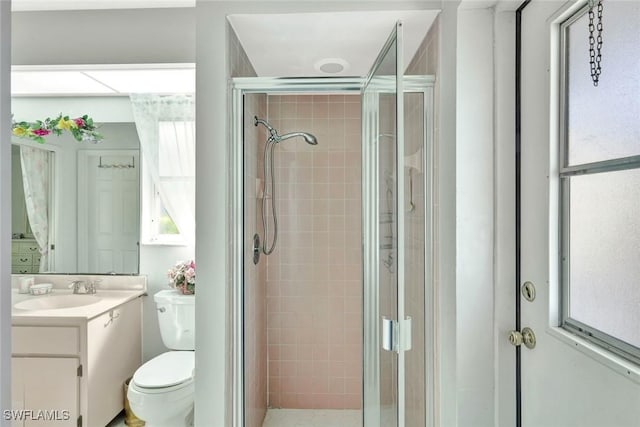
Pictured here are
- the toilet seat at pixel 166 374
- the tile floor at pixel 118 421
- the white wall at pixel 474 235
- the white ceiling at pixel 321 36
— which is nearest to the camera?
the white wall at pixel 474 235

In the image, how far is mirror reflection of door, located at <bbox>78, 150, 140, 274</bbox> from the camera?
2.39 metres

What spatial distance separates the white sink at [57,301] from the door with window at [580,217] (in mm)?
2473

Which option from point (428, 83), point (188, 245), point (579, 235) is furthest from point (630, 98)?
point (188, 245)

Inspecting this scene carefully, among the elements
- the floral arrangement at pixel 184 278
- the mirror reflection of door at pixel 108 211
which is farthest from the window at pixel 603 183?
the mirror reflection of door at pixel 108 211

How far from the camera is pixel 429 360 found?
1376mm

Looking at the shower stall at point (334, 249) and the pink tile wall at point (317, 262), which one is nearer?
the shower stall at point (334, 249)

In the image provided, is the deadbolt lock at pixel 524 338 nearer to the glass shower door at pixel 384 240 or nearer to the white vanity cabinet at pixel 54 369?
the glass shower door at pixel 384 240

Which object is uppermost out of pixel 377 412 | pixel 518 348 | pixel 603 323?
pixel 603 323

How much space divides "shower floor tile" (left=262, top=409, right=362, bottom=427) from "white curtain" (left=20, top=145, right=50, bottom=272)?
1.90 meters

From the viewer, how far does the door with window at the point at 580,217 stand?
781mm

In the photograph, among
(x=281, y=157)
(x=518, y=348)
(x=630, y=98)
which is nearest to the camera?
(x=630, y=98)

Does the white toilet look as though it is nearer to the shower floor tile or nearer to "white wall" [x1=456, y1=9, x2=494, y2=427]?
the shower floor tile

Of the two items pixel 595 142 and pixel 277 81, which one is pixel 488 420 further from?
Result: pixel 277 81

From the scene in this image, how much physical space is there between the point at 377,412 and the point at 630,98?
1333mm
